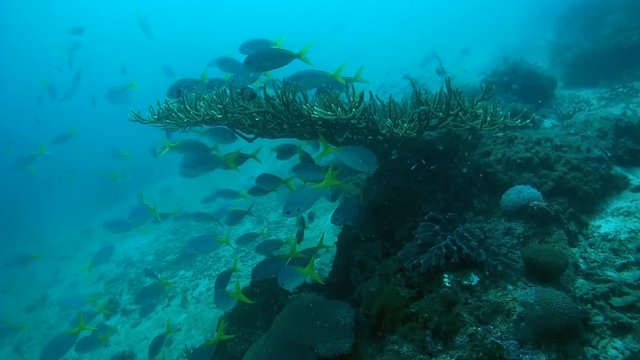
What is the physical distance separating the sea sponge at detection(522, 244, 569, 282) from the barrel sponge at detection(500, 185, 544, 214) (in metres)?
0.86

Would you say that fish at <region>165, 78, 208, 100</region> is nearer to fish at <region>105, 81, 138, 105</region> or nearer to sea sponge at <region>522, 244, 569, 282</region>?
sea sponge at <region>522, 244, 569, 282</region>

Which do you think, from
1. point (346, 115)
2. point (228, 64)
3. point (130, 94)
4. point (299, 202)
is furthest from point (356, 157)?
point (130, 94)

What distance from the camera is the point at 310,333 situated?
3.90 m

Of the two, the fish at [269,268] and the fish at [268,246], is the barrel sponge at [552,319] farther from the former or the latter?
the fish at [268,246]

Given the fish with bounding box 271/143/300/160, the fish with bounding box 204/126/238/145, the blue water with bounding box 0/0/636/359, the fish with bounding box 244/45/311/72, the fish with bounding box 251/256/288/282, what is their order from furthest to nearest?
the blue water with bounding box 0/0/636/359
the fish with bounding box 204/126/238/145
the fish with bounding box 244/45/311/72
the fish with bounding box 271/143/300/160
the fish with bounding box 251/256/288/282

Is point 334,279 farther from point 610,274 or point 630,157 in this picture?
point 630,157

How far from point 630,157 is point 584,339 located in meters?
4.15

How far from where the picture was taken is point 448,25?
64812 mm

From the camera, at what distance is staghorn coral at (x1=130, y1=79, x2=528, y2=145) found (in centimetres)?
454

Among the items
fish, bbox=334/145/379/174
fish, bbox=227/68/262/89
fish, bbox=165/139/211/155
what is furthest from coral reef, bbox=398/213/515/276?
fish, bbox=165/139/211/155

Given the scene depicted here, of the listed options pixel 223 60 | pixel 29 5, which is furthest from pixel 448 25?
pixel 29 5

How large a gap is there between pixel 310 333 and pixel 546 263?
2.36 meters

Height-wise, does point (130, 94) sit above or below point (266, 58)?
above

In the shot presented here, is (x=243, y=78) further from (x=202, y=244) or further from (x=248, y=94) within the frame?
(x=202, y=244)
